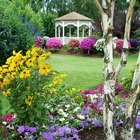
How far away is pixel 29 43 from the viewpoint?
37.7 feet

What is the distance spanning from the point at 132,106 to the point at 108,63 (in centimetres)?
51

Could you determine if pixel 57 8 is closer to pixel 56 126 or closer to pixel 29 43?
pixel 29 43

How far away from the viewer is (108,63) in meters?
3.60

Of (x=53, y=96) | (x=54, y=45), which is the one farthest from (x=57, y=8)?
(x=53, y=96)

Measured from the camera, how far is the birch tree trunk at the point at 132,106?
12.0ft

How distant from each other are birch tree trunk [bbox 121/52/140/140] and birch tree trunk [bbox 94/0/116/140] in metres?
0.17

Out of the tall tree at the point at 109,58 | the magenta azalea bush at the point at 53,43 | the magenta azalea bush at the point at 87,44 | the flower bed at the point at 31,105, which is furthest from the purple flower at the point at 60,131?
the magenta azalea bush at the point at 53,43

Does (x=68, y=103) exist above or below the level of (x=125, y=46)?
below

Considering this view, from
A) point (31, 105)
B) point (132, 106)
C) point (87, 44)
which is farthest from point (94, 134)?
point (87, 44)

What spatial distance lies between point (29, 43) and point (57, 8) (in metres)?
37.6

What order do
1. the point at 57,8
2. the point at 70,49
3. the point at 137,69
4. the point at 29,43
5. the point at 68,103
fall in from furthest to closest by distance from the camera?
the point at 57,8, the point at 70,49, the point at 29,43, the point at 68,103, the point at 137,69

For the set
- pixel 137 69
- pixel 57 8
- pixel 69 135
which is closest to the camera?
pixel 137 69

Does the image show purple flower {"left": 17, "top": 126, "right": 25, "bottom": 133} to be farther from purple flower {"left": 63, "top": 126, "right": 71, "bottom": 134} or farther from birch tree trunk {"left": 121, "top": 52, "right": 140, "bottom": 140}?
birch tree trunk {"left": 121, "top": 52, "right": 140, "bottom": 140}

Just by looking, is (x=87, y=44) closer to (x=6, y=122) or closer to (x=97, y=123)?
(x=97, y=123)
